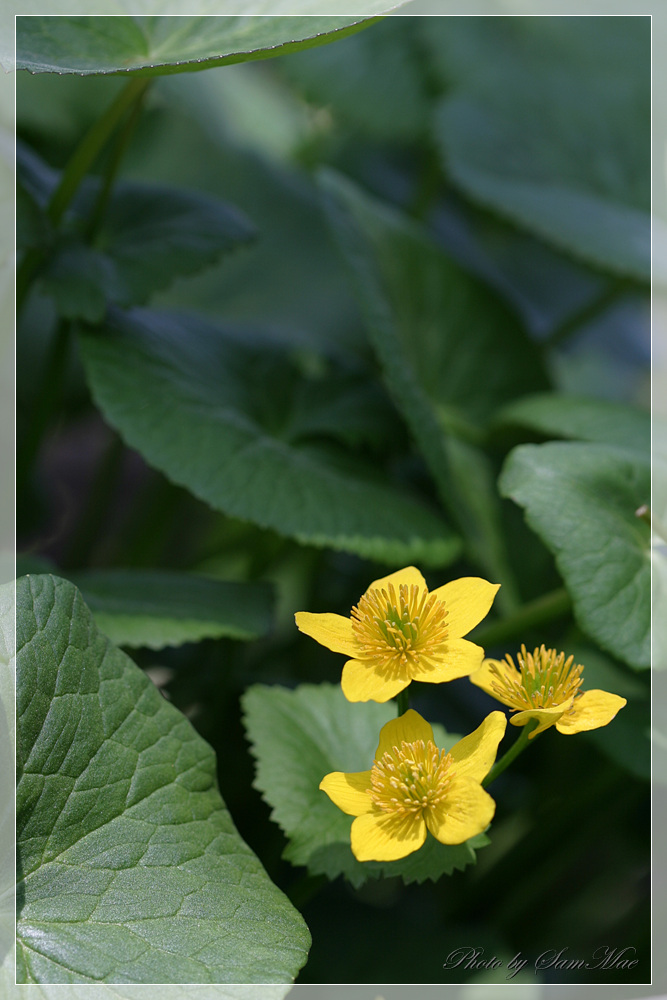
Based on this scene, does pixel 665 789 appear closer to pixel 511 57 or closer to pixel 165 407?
pixel 165 407

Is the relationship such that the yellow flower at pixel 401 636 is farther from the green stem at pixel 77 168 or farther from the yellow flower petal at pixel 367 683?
the green stem at pixel 77 168

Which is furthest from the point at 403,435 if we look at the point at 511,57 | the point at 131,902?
→ the point at 511,57

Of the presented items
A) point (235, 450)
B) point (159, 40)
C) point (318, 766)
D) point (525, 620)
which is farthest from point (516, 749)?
point (159, 40)

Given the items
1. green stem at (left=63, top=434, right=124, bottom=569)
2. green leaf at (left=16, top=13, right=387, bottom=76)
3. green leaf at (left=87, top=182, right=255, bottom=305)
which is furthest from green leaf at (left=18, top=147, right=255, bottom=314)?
green stem at (left=63, top=434, right=124, bottom=569)

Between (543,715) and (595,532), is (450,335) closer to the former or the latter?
(595,532)

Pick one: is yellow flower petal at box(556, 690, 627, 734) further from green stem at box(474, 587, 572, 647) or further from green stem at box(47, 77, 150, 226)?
green stem at box(47, 77, 150, 226)
